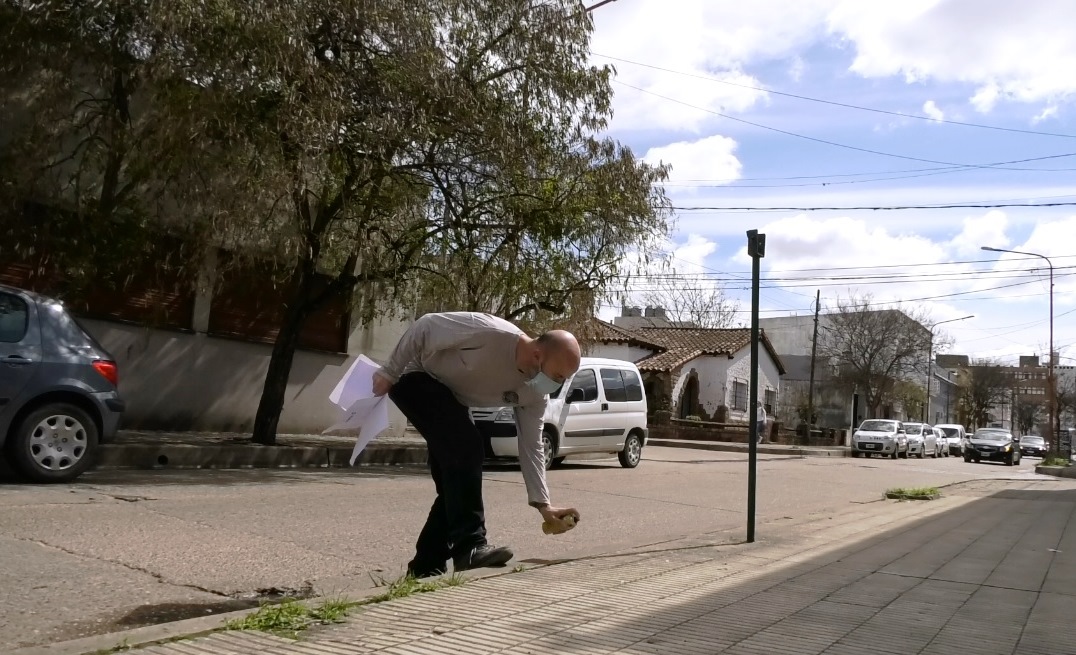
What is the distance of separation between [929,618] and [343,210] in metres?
10.4

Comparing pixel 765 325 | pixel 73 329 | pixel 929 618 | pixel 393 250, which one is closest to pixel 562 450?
pixel 393 250

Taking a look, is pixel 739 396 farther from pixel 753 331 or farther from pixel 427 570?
pixel 427 570

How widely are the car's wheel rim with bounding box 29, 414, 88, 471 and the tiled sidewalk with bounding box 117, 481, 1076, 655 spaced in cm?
564

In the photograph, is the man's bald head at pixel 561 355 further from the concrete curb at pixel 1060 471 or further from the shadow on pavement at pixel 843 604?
the concrete curb at pixel 1060 471

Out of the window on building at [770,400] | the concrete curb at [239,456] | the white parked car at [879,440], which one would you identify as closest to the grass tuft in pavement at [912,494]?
the concrete curb at [239,456]

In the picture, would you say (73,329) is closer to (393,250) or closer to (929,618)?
(393,250)

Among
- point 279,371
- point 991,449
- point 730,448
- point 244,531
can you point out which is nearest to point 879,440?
point 991,449

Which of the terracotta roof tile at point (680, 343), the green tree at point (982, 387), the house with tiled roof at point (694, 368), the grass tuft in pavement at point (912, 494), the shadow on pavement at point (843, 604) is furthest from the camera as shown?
the green tree at point (982, 387)

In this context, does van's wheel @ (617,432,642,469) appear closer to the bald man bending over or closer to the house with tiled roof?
the bald man bending over

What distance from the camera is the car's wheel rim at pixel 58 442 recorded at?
8789 millimetres

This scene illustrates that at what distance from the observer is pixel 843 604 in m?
5.07

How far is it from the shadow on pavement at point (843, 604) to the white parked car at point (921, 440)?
31875 mm

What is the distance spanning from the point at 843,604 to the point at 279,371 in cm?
1083

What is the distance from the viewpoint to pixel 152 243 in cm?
1317
